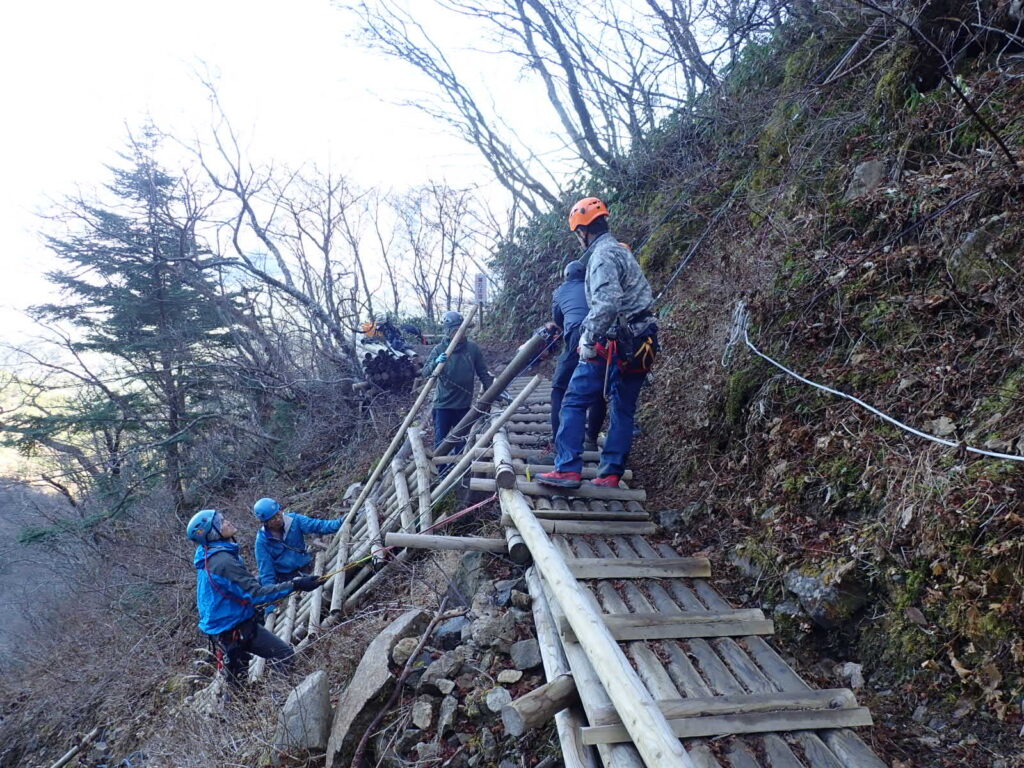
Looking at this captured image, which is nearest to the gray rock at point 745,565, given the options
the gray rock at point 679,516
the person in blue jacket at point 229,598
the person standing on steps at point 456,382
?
the gray rock at point 679,516

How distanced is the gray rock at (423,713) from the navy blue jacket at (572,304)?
10.5ft

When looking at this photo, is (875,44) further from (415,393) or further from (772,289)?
(415,393)

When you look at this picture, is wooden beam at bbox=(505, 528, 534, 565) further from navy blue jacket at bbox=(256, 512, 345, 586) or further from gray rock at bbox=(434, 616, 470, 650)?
navy blue jacket at bbox=(256, 512, 345, 586)

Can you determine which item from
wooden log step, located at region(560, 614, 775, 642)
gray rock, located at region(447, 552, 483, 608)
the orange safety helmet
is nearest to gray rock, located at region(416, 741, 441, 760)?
wooden log step, located at region(560, 614, 775, 642)

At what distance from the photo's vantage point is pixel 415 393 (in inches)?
459

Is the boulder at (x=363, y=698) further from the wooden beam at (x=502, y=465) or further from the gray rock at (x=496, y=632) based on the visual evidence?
the wooden beam at (x=502, y=465)

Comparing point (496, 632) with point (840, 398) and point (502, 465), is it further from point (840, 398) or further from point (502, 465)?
point (840, 398)

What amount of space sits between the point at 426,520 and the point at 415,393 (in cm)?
620

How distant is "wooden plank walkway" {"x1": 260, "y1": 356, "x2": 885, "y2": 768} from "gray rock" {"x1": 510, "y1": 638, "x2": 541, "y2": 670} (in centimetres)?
16

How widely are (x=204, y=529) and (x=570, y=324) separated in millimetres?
3960

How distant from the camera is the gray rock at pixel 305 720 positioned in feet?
12.1

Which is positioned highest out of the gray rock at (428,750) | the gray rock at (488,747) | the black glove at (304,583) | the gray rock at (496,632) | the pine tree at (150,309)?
the pine tree at (150,309)

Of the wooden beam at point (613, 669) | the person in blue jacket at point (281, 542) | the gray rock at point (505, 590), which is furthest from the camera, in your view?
the person in blue jacket at point (281, 542)

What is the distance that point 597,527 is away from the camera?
13.9ft
